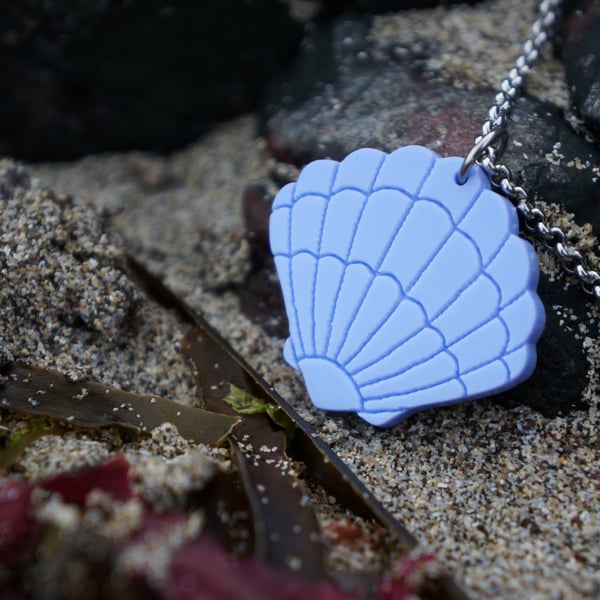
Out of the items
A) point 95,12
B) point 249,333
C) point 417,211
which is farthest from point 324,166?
point 95,12

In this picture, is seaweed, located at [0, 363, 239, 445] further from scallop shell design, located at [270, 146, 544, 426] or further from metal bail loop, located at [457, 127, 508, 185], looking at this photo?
metal bail loop, located at [457, 127, 508, 185]

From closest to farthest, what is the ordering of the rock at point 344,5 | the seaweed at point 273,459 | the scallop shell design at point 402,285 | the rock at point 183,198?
the seaweed at point 273,459
the scallop shell design at point 402,285
the rock at point 183,198
the rock at point 344,5

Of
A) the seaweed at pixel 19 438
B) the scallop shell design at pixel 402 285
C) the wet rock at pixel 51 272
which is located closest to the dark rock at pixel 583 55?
the scallop shell design at pixel 402 285

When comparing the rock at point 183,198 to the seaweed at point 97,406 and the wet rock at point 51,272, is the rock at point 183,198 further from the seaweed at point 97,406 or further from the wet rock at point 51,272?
the seaweed at point 97,406

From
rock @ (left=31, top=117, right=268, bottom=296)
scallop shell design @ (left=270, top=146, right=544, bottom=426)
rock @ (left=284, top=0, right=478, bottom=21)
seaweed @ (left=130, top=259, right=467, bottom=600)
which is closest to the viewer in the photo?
seaweed @ (left=130, top=259, right=467, bottom=600)

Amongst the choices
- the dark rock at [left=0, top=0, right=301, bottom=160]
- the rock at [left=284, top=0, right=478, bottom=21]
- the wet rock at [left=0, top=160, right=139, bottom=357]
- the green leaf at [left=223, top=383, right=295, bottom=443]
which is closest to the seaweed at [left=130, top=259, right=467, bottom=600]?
the green leaf at [left=223, top=383, right=295, bottom=443]

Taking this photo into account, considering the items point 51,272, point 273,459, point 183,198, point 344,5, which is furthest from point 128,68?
point 273,459
